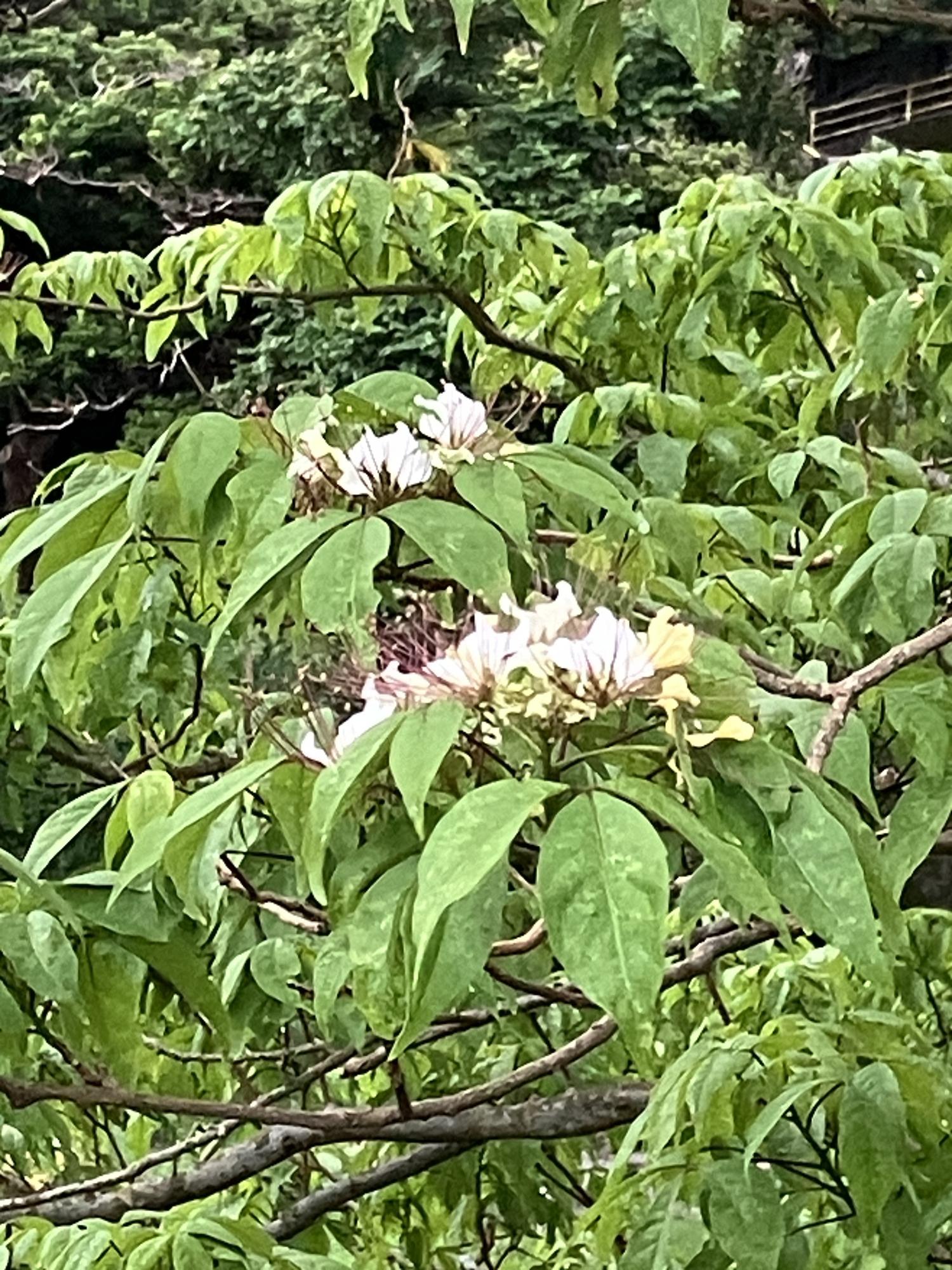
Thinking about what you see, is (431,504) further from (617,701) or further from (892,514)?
(892,514)

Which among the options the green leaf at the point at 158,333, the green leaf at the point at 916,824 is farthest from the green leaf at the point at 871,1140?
the green leaf at the point at 158,333

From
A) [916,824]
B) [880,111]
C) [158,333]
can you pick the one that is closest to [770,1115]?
[916,824]

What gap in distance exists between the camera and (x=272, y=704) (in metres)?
0.55

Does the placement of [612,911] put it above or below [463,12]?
below

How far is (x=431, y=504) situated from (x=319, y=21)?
6.27m

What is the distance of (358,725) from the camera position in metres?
0.47

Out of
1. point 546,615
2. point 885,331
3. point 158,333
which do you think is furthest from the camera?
point 158,333

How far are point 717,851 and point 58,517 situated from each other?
13.1 inches


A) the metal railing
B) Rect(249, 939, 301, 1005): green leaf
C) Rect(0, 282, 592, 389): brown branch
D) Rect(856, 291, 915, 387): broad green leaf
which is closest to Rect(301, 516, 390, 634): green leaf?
Rect(249, 939, 301, 1005): green leaf

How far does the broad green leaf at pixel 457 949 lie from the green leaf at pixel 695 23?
30cm

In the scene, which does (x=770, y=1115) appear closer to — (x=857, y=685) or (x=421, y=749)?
(x=857, y=685)

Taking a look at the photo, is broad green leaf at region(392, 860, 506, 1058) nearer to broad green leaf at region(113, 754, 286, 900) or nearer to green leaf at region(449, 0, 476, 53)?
broad green leaf at region(113, 754, 286, 900)

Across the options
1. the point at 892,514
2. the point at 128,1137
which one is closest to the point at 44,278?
the point at 128,1137

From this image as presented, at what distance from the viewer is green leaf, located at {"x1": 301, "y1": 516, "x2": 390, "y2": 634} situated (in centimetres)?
46
